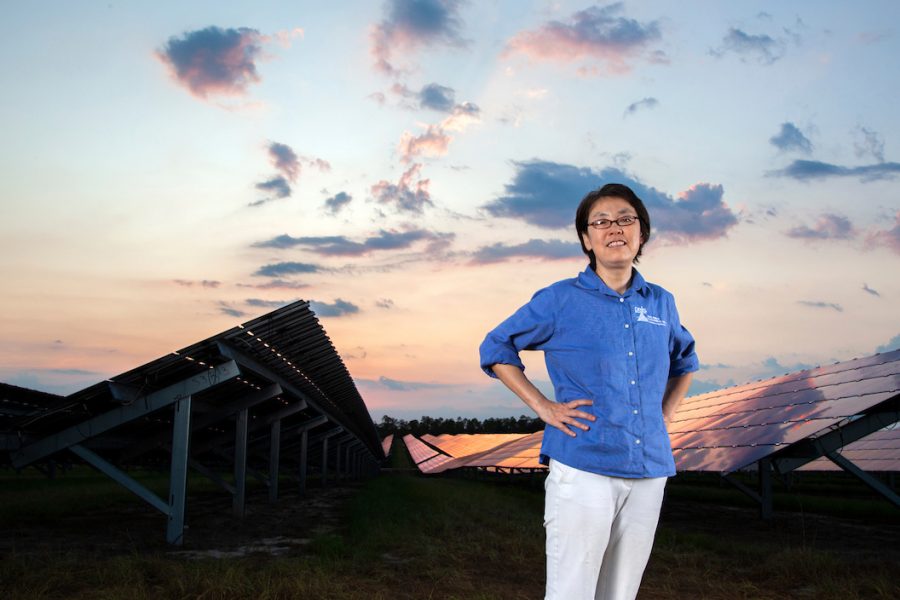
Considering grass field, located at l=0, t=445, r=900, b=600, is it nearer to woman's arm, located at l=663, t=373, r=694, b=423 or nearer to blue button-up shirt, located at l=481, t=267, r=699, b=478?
woman's arm, located at l=663, t=373, r=694, b=423

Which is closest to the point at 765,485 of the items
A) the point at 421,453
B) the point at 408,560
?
the point at 408,560

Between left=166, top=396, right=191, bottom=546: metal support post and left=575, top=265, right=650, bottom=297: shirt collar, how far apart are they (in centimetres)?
925

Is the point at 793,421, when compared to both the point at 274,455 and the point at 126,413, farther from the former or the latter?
the point at 274,455

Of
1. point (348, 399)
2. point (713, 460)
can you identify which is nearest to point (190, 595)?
point (713, 460)

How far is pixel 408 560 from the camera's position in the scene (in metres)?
9.04

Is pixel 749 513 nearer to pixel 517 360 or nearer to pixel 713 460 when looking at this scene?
pixel 713 460

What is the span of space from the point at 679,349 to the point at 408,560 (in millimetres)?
6781

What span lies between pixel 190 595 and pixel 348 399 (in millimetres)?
19764

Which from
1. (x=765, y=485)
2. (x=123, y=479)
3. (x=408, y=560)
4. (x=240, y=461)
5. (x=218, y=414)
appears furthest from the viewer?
(x=240, y=461)

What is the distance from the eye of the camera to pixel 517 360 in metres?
2.84

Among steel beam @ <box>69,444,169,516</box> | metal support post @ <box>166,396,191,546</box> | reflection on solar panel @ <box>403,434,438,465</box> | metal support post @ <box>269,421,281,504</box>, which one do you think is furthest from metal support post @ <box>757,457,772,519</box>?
reflection on solar panel @ <box>403,434,438,465</box>

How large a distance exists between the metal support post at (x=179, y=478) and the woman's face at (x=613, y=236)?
9295mm

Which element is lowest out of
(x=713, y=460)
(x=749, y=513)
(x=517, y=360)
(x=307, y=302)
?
(x=749, y=513)

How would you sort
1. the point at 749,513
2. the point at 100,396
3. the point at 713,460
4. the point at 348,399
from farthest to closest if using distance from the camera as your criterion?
the point at 348,399 < the point at 749,513 < the point at 713,460 < the point at 100,396
